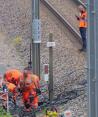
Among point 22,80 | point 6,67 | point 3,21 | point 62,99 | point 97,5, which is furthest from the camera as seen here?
point 3,21

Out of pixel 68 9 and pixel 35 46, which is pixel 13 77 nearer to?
pixel 35 46

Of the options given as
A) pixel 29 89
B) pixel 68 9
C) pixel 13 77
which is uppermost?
pixel 68 9

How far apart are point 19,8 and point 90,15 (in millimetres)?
15587

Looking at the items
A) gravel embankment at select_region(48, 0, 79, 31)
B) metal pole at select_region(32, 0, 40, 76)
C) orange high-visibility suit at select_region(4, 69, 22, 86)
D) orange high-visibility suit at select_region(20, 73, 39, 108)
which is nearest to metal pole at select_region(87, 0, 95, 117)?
orange high-visibility suit at select_region(20, 73, 39, 108)

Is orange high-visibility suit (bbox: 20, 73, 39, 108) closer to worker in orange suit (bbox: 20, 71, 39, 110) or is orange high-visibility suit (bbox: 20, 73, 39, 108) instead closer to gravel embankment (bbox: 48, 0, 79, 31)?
worker in orange suit (bbox: 20, 71, 39, 110)

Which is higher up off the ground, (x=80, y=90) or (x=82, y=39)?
(x=82, y=39)

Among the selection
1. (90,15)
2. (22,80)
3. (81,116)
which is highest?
(90,15)

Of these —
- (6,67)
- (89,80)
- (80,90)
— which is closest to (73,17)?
(6,67)

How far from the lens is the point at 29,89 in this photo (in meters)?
10.1

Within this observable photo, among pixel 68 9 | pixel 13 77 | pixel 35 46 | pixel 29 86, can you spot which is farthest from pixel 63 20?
pixel 29 86

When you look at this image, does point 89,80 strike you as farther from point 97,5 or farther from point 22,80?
point 22,80

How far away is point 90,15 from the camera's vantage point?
194 inches

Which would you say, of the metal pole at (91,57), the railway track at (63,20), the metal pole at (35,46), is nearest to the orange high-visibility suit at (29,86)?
the metal pole at (35,46)

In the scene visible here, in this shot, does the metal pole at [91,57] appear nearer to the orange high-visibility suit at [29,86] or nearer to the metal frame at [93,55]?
the metal frame at [93,55]
